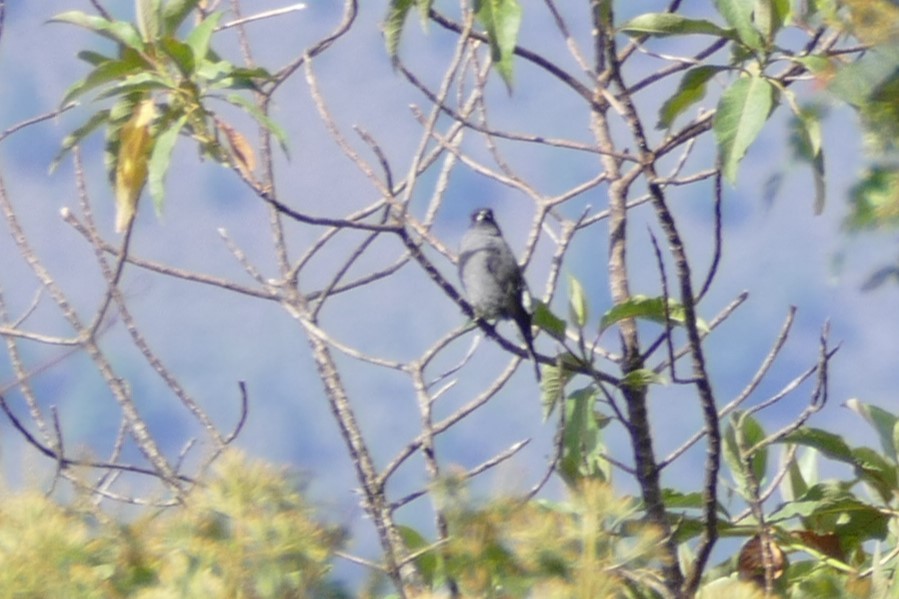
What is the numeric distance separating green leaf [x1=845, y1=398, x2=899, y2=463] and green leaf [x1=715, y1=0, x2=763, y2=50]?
959mm

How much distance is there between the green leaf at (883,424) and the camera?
2.86 metres

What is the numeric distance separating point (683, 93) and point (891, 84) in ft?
4.00

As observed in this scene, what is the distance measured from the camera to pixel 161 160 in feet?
8.32

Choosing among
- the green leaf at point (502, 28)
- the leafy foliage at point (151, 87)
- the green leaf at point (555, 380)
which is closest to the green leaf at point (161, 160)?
the leafy foliage at point (151, 87)

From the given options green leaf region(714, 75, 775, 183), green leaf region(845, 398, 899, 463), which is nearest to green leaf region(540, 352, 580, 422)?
green leaf region(714, 75, 775, 183)

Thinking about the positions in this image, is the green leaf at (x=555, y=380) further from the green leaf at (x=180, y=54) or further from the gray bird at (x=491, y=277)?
the gray bird at (x=491, y=277)

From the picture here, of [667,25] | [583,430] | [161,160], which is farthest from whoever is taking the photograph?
[583,430]

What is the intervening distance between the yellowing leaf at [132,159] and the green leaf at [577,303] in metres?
0.92

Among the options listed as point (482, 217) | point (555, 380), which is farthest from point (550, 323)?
point (482, 217)

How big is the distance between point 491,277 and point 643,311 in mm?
3170

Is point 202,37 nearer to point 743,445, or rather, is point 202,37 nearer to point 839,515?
point 743,445

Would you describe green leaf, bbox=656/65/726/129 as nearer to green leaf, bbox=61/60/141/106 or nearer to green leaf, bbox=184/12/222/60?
green leaf, bbox=184/12/222/60

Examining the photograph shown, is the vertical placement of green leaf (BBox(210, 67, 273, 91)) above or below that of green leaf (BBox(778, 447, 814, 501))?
above

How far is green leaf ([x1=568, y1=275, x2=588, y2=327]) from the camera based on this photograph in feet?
9.34
